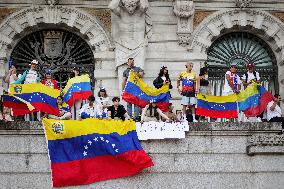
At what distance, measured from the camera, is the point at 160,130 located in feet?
59.1

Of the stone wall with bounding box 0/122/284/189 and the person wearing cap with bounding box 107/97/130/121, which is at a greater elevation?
the person wearing cap with bounding box 107/97/130/121

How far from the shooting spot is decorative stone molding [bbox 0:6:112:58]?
23.7 meters

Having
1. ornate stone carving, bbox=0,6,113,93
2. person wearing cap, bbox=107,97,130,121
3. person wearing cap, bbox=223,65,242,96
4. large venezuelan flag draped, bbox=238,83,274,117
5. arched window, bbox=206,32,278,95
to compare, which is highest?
ornate stone carving, bbox=0,6,113,93

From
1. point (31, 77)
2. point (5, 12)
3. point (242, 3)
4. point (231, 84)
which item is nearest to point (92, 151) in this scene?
point (31, 77)

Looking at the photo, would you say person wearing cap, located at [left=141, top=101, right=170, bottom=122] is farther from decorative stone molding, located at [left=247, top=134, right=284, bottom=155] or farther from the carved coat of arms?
the carved coat of arms

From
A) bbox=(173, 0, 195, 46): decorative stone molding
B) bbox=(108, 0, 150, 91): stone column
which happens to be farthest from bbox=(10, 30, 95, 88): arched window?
bbox=(173, 0, 195, 46): decorative stone molding

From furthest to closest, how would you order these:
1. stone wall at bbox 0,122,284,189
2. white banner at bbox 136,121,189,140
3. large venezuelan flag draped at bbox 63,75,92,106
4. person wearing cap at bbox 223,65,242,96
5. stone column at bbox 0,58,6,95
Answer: stone column at bbox 0,58,6,95, person wearing cap at bbox 223,65,242,96, large venezuelan flag draped at bbox 63,75,92,106, white banner at bbox 136,121,189,140, stone wall at bbox 0,122,284,189

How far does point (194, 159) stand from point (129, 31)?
6521 millimetres

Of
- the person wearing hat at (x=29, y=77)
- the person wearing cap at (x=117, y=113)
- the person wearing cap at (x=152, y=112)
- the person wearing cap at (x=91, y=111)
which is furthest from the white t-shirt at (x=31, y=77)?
the person wearing cap at (x=152, y=112)

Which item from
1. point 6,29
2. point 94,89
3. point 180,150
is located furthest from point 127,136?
point 6,29

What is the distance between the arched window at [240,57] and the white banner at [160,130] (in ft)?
22.1

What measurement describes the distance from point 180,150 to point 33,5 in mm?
8269

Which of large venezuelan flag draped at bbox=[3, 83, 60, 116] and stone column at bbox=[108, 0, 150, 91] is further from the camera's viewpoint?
stone column at bbox=[108, 0, 150, 91]

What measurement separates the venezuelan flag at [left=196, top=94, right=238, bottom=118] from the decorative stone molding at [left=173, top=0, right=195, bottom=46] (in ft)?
15.7
